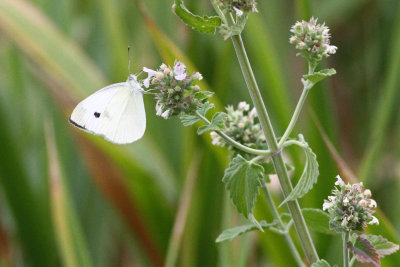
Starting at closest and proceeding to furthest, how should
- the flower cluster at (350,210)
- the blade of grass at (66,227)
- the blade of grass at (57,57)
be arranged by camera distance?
the flower cluster at (350,210)
the blade of grass at (66,227)
the blade of grass at (57,57)

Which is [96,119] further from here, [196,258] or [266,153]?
[196,258]

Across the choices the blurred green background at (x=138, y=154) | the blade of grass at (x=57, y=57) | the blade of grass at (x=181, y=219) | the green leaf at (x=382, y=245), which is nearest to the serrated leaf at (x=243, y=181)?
the green leaf at (x=382, y=245)

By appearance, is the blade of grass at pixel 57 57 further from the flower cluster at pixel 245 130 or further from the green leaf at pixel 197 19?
the green leaf at pixel 197 19

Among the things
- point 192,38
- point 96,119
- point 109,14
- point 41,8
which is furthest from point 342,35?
point 96,119

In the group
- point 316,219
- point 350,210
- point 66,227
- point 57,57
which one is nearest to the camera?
point 350,210

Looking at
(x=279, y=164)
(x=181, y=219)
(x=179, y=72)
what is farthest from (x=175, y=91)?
(x=181, y=219)

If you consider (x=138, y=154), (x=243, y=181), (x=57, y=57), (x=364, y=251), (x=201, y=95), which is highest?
(x=57, y=57)

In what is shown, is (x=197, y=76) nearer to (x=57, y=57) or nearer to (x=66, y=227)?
(x=66, y=227)
